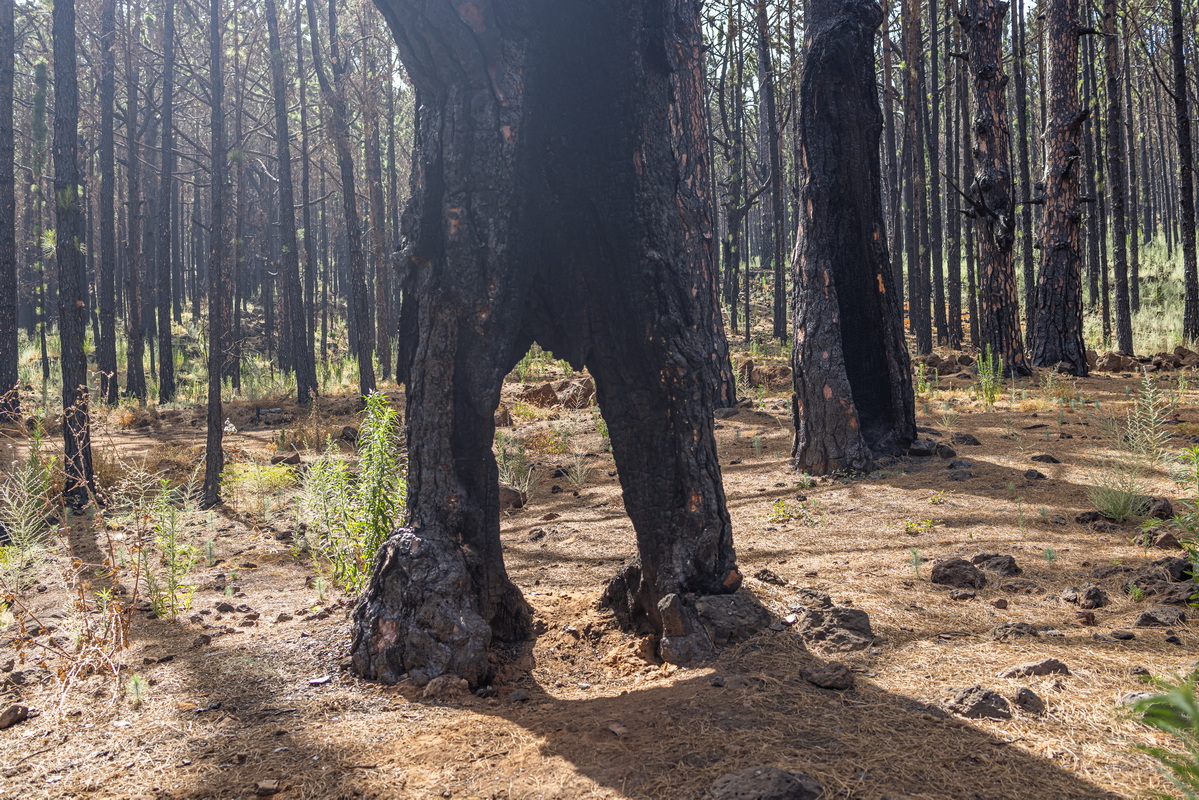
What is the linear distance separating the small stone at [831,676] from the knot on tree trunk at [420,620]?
4.16ft

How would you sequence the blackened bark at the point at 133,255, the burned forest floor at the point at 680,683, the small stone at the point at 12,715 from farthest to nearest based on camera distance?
the blackened bark at the point at 133,255 < the small stone at the point at 12,715 < the burned forest floor at the point at 680,683

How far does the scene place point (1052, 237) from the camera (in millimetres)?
10938

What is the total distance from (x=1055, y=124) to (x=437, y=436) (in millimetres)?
11272

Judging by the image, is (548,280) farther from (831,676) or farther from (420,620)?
(831,676)

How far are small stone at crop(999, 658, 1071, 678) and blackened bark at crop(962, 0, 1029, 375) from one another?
8674 millimetres

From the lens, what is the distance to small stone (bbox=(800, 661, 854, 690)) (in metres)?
2.76

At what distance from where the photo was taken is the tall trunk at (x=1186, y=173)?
37.6 ft

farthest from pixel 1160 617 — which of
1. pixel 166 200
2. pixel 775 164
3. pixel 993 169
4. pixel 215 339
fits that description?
pixel 166 200

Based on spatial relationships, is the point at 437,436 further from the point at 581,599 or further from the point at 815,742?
the point at 815,742

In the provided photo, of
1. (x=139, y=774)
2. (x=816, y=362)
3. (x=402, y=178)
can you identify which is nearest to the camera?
(x=139, y=774)

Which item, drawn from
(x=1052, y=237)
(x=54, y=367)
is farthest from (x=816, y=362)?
(x=54, y=367)

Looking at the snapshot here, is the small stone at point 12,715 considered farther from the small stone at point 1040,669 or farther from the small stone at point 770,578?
the small stone at point 1040,669

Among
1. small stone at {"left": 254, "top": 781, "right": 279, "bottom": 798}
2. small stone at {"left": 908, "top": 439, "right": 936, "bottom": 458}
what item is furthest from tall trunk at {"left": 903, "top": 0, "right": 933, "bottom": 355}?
small stone at {"left": 254, "top": 781, "right": 279, "bottom": 798}

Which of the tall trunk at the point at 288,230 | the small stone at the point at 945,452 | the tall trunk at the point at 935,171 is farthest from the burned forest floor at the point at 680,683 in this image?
the tall trunk at the point at 935,171
